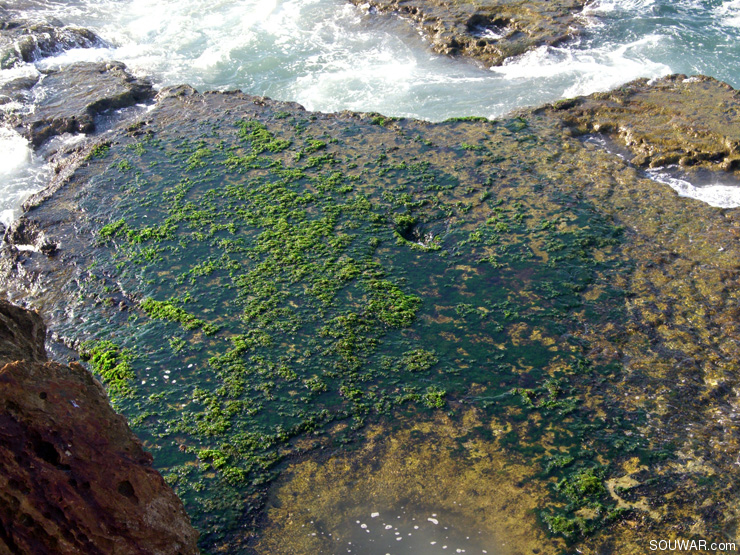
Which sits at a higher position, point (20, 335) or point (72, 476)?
point (20, 335)

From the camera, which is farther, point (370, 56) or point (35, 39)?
point (35, 39)

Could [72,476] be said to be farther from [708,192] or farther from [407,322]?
[708,192]

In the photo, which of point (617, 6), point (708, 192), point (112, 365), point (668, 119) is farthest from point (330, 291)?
point (617, 6)

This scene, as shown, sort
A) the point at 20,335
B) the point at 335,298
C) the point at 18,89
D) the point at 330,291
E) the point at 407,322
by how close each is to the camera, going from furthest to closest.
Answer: the point at 18,89 < the point at 330,291 < the point at 335,298 < the point at 407,322 < the point at 20,335

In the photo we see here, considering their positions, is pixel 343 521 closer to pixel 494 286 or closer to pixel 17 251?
pixel 494 286

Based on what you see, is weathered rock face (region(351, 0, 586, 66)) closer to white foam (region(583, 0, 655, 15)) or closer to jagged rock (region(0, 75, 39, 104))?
white foam (region(583, 0, 655, 15))

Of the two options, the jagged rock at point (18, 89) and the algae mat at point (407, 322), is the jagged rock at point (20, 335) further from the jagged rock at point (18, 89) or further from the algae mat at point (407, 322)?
the jagged rock at point (18, 89)

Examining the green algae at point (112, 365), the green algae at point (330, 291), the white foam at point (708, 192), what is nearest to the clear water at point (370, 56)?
the green algae at point (330, 291)

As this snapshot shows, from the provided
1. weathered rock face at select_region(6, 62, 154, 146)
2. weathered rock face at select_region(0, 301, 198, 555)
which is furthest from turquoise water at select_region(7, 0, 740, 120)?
weathered rock face at select_region(0, 301, 198, 555)
